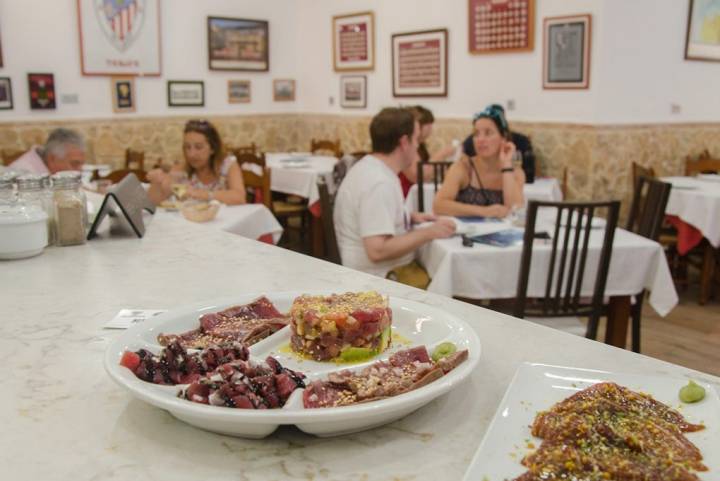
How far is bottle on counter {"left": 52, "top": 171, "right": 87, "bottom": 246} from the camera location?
1.99 metres

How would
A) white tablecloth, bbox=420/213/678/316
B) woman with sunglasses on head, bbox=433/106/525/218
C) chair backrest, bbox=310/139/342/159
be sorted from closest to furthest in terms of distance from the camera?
1. white tablecloth, bbox=420/213/678/316
2. woman with sunglasses on head, bbox=433/106/525/218
3. chair backrest, bbox=310/139/342/159

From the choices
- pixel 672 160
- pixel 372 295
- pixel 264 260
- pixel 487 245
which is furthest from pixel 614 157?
pixel 372 295

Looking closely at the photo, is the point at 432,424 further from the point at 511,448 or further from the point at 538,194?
the point at 538,194

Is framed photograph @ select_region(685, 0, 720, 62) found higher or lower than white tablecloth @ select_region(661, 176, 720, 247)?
higher

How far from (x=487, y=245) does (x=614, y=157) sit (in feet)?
12.0

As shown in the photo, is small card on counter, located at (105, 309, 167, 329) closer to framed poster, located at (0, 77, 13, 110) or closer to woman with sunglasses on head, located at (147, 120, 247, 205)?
woman with sunglasses on head, located at (147, 120, 247, 205)

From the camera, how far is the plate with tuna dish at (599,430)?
2.48 ft

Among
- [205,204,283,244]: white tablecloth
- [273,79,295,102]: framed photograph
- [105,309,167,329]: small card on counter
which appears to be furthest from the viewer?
[273,79,295,102]: framed photograph

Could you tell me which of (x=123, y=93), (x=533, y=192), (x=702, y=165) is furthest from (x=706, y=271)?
(x=123, y=93)

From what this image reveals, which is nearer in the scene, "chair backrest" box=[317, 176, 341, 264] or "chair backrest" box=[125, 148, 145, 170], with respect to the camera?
"chair backrest" box=[317, 176, 341, 264]

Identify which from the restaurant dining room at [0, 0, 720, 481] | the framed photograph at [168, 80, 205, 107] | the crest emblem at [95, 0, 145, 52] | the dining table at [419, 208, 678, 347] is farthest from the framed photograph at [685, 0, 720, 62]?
the crest emblem at [95, 0, 145, 52]

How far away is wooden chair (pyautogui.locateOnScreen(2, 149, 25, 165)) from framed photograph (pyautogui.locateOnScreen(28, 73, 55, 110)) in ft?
1.86

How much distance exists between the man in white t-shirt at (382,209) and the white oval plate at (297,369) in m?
1.70

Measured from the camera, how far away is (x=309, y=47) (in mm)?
9055
